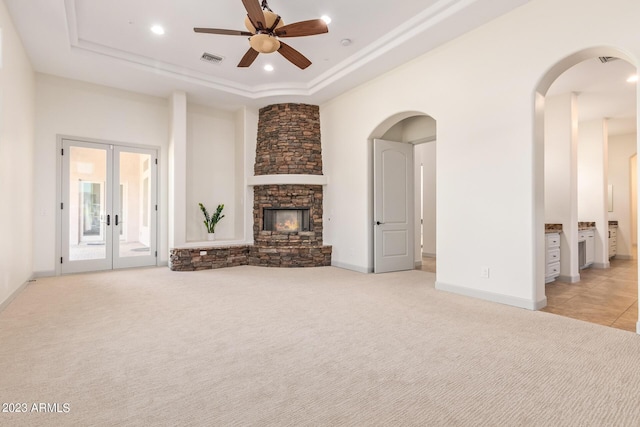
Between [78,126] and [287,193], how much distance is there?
13.2 ft

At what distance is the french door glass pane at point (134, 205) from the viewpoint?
661cm

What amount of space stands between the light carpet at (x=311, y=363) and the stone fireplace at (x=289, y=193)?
8.83ft

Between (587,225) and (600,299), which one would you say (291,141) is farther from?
(587,225)

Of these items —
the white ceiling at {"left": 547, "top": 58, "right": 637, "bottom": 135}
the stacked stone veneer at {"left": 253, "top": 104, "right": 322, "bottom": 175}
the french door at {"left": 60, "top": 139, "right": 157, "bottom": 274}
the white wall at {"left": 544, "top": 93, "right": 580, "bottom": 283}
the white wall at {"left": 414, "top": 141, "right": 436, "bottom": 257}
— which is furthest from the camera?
the white wall at {"left": 414, "top": 141, "right": 436, "bottom": 257}

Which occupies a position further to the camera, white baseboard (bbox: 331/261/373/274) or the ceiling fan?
white baseboard (bbox: 331/261/373/274)

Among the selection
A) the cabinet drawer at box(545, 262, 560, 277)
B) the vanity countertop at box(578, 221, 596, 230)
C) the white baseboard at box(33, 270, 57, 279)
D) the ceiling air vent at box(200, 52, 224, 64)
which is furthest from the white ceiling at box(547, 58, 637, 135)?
the white baseboard at box(33, 270, 57, 279)

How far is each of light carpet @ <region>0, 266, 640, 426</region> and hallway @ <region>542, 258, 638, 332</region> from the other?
14.4 inches

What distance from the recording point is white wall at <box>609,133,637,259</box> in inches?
327

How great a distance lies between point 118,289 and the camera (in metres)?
4.83

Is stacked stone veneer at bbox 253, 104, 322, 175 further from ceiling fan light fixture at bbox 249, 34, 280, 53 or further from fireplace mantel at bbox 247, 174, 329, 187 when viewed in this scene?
ceiling fan light fixture at bbox 249, 34, 280, 53

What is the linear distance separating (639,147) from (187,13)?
5.14m

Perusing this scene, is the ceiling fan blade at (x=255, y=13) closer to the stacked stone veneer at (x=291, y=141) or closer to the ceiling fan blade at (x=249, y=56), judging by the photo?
the ceiling fan blade at (x=249, y=56)

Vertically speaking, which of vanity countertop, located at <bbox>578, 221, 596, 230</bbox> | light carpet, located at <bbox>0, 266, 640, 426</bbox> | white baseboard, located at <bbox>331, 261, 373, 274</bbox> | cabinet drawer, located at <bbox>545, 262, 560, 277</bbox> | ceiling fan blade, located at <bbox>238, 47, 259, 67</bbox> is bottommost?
light carpet, located at <bbox>0, 266, 640, 426</bbox>

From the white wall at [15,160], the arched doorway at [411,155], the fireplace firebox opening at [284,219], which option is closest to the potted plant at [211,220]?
the fireplace firebox opening at [284,219]
